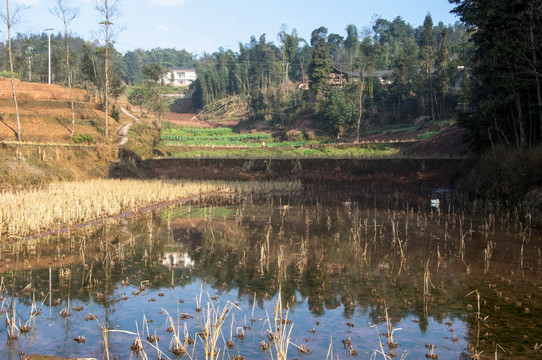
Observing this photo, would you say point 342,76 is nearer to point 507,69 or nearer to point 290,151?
point 290,151

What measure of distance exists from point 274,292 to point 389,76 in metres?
68.2

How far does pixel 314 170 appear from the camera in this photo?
111ft

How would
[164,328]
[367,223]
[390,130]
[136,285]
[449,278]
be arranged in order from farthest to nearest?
[390,130]
[367,223]
[449,278]
[136,285]
[164,328]

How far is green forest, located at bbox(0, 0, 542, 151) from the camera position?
21.9m

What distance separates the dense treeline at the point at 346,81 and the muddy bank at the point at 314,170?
707 inches

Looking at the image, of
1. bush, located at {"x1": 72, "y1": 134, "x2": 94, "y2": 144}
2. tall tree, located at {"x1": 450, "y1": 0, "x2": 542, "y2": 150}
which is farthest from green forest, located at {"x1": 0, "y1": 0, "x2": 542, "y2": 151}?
bush, located at {"x1": 72, "y1": 134, "x2": 94, "y2": 144}

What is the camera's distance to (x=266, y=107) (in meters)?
80.9

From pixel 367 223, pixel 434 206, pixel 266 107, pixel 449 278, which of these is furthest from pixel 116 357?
pixel 266 107

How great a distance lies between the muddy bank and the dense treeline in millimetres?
17970

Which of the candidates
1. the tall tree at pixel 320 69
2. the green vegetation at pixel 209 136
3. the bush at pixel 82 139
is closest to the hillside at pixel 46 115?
the bush at pixel 82 139

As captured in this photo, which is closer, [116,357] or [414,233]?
[116,357]

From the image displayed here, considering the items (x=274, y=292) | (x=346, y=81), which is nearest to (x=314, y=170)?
(x=274, y=292)

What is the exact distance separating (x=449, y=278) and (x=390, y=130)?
53.9 metres

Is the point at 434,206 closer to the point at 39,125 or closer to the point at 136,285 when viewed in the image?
the point at 136,285
